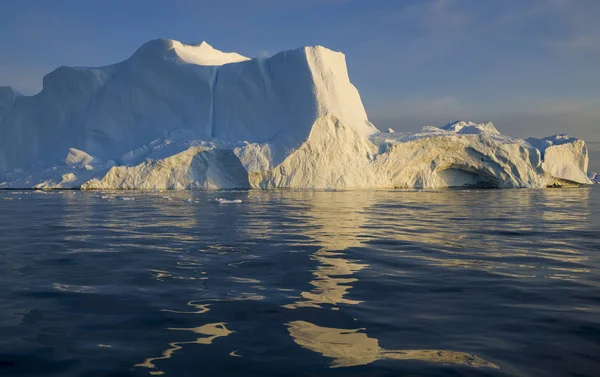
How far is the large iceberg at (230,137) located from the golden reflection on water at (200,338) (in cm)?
3709

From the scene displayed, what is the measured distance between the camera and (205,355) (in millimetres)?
2955

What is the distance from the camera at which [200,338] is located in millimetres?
3260

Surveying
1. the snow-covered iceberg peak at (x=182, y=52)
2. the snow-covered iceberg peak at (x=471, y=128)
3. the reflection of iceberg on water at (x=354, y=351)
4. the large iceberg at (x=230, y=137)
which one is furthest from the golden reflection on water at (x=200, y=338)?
the snow-covered iceberg peak at (x=471, y=128)

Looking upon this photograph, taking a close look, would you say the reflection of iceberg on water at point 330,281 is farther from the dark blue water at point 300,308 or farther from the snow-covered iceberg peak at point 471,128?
the snow-covered iceberg peak at point 471,128

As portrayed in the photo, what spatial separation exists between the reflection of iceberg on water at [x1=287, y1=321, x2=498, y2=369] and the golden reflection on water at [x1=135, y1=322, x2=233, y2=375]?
489 mm

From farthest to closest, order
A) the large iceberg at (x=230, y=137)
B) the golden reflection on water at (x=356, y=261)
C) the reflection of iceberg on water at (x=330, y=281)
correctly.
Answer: the large iceberg at (x=230, y=137) → the reflection of iceberg on water at (x=330, y=281) → the golden reflection on water at (x=356, y=261)

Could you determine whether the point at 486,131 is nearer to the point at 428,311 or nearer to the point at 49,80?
the point at 49,80

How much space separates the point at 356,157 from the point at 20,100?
40.5 m

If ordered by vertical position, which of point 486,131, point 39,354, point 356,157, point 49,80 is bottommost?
point 39,354

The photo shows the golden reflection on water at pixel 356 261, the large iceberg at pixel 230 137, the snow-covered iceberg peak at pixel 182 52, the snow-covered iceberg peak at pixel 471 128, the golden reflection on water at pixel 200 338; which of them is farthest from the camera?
the snow-covered iceberg peak at pixel 471 128

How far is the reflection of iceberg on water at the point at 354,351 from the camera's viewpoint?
9.38 feet

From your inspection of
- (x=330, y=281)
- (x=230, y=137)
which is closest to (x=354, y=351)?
(x=330, y=281)

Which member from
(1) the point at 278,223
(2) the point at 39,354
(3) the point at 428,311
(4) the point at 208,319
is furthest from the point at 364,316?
(1) the point at 278,223

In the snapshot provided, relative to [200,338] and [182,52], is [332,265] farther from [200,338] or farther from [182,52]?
[182,52]
